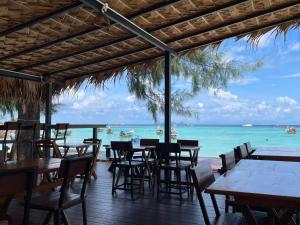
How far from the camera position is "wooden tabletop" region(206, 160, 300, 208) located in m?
1.66

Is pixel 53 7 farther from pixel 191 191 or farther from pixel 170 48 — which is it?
pixel 191 191

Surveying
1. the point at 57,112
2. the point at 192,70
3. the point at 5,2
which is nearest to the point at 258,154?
the point at 5,2

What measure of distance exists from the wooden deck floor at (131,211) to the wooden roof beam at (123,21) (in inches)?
91.3

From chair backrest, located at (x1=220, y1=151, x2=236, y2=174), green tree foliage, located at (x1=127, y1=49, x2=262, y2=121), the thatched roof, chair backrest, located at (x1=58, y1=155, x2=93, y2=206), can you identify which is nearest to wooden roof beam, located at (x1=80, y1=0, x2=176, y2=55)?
the thatched roof

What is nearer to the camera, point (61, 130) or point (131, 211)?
point (131, 211)

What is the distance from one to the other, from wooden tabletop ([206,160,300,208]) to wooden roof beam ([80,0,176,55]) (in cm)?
228

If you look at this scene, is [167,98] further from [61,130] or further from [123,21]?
[61,130]

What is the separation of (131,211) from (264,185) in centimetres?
235

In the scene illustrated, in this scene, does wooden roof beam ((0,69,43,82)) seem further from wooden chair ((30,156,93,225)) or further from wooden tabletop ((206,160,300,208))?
wooden tabletop ((206,160,300,208))

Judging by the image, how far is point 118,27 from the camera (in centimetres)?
454

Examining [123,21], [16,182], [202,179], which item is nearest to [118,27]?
[123,21]

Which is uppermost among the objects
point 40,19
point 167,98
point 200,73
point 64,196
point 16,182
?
point 200,73

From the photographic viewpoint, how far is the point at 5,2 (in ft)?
11.6

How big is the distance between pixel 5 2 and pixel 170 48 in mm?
2825
